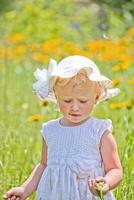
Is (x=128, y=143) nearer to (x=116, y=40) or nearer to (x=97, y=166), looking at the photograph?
(x=97, y=166)

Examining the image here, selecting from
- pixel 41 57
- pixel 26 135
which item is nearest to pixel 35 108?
pixel 26 135

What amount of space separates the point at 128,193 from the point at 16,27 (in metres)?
7.40

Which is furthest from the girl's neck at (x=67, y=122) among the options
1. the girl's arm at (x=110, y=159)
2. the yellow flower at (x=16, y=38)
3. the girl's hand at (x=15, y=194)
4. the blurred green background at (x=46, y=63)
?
the yellow flower at (x=16, y=38)

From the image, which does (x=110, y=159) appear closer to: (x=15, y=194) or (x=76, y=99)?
(x=76, y=99)

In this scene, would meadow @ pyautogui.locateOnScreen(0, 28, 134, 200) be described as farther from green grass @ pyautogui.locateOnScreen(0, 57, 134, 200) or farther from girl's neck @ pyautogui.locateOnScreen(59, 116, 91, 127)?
girl's neck @ pyautogui.locateOnScreen(59, 116, 91, 127)

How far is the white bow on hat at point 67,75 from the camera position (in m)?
2.88

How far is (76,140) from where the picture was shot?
9.68ft

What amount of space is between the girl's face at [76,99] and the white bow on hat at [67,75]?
0.03 meters

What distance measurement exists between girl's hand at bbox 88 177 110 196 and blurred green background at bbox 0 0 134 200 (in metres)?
0.75

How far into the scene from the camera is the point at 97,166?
2.91m

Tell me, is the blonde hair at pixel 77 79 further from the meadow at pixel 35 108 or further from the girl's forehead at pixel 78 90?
the meadow at pixel 35 108

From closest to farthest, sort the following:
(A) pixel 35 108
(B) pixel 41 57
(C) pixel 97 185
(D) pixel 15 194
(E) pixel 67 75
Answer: (C) pixel 97 185 < (E) pixel 67 75 < (D) pixel 15 194 < (A) pixel 35 108 < (B) pixel 41 57

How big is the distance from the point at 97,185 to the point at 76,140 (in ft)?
1.00

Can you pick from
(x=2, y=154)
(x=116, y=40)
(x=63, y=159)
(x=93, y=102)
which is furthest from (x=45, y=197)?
(x=116, y=40)
